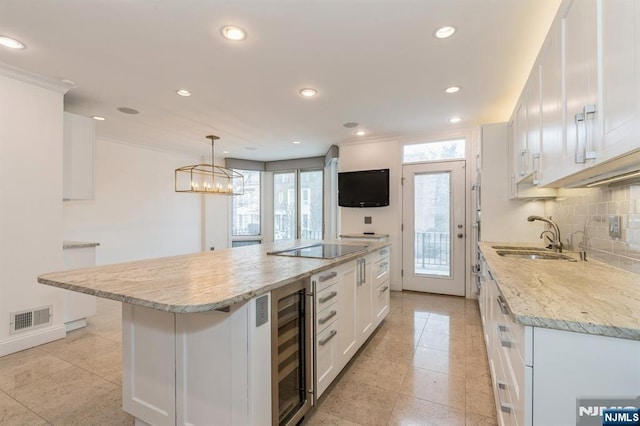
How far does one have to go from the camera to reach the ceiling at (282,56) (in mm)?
1848

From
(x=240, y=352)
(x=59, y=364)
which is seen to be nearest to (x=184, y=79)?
(x=240, y=352)

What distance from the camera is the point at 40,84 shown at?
9.07 ft

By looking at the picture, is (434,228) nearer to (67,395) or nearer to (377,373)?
(377,373)

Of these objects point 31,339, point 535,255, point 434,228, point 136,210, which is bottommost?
point 31,339

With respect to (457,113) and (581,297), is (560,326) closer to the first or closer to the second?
(581,297)

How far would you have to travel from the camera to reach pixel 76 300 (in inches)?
125

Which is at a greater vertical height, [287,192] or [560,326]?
[287,192]

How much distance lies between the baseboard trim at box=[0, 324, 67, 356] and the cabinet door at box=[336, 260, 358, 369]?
2845mm

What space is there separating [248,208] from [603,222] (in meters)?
6.28

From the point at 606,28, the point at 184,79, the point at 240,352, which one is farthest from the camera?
the point at 184,79

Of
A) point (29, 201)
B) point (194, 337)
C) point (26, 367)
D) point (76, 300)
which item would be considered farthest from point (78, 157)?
point (194, 337)

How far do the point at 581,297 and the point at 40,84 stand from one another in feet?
13.9

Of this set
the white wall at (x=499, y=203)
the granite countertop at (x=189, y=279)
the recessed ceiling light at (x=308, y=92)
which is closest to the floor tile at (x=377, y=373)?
the granite countertop at (x=189, y=279)

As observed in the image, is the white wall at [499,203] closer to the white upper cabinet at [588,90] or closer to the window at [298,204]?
the white upper cabinet at [588,90]
